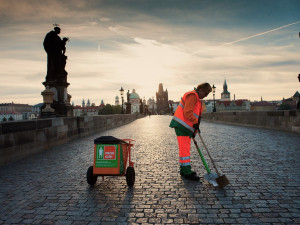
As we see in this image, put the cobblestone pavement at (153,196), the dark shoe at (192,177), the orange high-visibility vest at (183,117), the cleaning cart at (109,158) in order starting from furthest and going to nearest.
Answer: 1. the orange high-visibility vest at (183,117)
2. the dark shoe at (192,177)
3. the cleaning cart at (109,158)
4. the cobblestone pavement at (153,196)

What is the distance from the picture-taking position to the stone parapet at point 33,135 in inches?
233

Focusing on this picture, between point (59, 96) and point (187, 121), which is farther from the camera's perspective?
point (59, 96)

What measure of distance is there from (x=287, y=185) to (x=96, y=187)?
2.96 meters

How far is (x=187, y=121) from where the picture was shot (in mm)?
4547

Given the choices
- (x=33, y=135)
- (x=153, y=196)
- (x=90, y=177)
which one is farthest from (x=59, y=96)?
(x=153, y=196)

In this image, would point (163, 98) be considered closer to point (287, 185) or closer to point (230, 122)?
point (230, 122)

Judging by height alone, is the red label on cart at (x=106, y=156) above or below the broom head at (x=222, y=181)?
above

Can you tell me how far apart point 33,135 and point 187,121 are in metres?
4.70

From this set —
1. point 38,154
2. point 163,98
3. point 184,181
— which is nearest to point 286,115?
point 184,181

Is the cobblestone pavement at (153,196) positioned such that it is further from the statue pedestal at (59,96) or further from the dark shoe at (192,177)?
the statue pedestal at (59,96)

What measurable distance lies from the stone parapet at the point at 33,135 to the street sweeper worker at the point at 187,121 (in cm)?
391

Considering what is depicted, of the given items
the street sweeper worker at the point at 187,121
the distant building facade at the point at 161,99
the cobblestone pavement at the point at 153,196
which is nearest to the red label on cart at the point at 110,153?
the cobblestone pavement at the point at 153,196

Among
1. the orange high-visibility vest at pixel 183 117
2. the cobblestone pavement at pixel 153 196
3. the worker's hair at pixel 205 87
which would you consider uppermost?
the worker's hair at pixel 205 87

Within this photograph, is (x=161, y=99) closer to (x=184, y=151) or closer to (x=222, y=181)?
(x=184, y=151)
